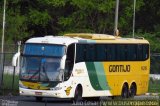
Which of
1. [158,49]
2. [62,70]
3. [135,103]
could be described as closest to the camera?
[135,103]

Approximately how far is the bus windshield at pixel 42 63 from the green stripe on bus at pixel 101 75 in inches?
110

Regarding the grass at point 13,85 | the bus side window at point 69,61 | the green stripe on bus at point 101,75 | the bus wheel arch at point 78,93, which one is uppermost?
the bus side window at point 69,61

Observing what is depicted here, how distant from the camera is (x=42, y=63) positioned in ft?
102

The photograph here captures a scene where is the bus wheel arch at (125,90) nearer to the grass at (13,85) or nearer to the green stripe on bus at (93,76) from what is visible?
the green stripe on bus at (93,76)

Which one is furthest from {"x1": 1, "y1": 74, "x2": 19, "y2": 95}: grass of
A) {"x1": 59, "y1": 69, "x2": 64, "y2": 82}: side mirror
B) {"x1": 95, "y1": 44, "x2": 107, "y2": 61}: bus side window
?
{"x1": 59, "y1": 69, "x2": 64, "y2": 82}: side mirror

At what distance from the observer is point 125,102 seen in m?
20.3

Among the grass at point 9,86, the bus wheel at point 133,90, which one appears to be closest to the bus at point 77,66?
the bus wheel at point 133,90

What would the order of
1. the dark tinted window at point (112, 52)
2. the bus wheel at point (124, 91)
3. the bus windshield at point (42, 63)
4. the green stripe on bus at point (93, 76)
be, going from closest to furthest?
the bus windshield at point (42, 63), the dark tinted window at point (112, 52), the green stripe on bus at point (93, 76), the bus wheel at point (124, 91)

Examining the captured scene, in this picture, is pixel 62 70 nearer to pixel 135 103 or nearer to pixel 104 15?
pixel 135 103

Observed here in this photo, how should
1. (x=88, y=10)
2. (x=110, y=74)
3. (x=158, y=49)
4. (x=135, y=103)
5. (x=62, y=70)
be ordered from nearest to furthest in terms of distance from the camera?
1. (x=135, y=103)
2. (x=62, y=70)
3. (x=110, y=74)
4. (x=158, y=49)
5. (x=88, y=10)

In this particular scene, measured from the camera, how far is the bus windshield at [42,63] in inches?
1216

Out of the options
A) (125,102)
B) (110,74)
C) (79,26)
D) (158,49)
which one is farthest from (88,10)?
(125,102)

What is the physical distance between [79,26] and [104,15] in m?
3.26

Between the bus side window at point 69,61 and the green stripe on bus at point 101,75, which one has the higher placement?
the bus side window at point 69,61
